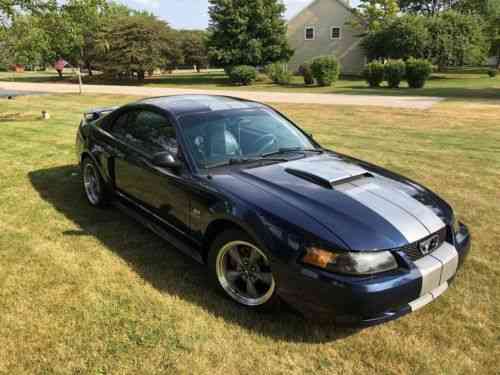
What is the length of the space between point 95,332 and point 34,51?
10.3 meters

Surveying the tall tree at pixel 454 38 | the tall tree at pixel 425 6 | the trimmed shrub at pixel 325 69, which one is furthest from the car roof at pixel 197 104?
the tall tree at pixel 425 6

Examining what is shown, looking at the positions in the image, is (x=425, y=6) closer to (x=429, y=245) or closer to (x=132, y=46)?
(x=132, y=46)

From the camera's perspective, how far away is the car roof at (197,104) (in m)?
3.81

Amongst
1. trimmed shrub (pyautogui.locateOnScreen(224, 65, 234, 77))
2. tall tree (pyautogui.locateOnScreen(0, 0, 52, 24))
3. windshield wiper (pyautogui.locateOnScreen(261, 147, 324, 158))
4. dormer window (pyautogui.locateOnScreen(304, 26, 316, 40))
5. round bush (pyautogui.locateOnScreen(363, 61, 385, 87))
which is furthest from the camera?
dormer window (pyautogui.locateOnScreen(304, 26, 316, 40))

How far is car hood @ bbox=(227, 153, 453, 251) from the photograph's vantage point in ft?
8.46

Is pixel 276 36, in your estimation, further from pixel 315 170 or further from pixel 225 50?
pixel 315 170

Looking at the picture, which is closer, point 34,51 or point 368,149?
point 368,149

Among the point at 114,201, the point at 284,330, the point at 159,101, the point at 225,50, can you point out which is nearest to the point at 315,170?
the point at 284,330

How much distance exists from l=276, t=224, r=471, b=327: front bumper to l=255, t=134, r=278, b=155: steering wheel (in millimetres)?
1362

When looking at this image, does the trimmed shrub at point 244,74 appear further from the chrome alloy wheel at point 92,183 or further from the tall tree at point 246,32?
the chrome alloy wheel at point 92,183

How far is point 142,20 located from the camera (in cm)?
3909

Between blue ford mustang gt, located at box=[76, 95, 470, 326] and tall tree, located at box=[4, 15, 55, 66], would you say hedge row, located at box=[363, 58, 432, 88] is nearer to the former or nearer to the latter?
tall tree, located at box=[4, 15, 55, 66]

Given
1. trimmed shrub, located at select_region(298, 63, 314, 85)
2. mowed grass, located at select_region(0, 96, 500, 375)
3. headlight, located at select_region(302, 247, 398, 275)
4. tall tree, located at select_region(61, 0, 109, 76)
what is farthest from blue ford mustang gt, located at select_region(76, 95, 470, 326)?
trimmed shrub, located at select_region(298, 63, 314, 85)

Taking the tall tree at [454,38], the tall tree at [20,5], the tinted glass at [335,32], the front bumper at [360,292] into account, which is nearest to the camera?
the front bumper at [360,292]
